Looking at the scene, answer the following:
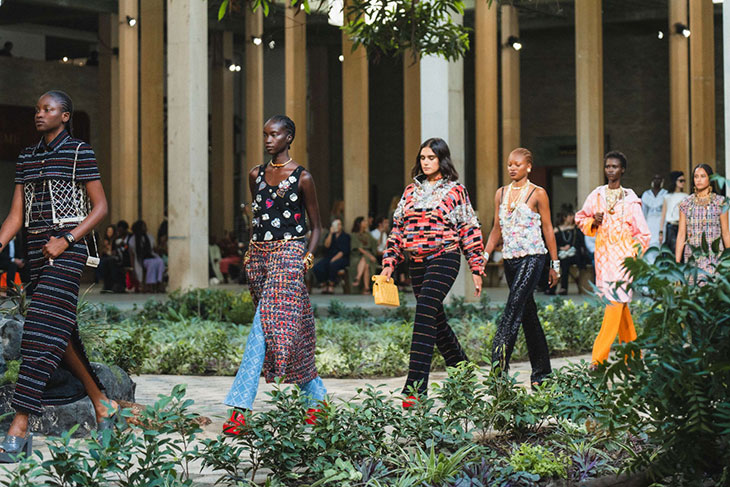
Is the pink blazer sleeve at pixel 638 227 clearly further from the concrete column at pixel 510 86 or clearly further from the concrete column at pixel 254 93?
the concrete column at pixel 254 93

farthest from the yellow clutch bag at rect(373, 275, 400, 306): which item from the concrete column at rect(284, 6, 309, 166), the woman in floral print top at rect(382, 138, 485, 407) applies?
the concrete column at rect(284, 6, 309, 166)

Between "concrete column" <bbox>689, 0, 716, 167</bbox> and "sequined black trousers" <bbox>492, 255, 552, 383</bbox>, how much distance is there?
17.0 metres

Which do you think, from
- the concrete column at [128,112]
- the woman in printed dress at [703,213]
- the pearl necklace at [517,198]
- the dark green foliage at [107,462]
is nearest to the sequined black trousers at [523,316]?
the pearl necklace at [517,198]

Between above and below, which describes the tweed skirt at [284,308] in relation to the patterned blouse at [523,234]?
below

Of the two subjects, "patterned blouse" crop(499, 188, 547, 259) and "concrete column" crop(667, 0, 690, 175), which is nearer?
"patterned blouse" crop(499, 188, 547, 259)

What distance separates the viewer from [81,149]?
5.37 metres

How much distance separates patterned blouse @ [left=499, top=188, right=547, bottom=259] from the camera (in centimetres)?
749

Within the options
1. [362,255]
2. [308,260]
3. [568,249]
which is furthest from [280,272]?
[362,255]

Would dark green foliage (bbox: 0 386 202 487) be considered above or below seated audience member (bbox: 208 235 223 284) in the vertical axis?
below

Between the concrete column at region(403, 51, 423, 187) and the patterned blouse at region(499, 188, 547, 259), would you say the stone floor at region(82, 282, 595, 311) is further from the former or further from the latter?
the patterned blouse at region(499, 188, 547, 259)

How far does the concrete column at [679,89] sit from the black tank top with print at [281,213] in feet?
64.6

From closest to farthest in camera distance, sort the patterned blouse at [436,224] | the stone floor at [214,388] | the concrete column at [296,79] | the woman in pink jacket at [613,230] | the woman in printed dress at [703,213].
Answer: the patterned blouse at [436,224]
the stone floor at [214,388]
the woman in pink jacket at [613,230]
the woman in printed dress at [703,213]
the concrete column at [296,79]

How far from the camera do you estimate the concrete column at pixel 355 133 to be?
2416 centimetres

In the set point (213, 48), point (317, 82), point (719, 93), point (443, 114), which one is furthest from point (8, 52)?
point (719, 93)
